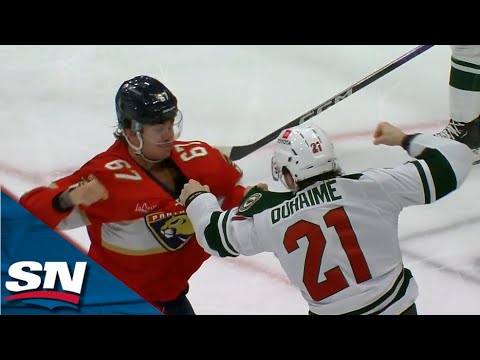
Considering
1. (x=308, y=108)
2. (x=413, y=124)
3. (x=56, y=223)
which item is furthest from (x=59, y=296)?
(x=413, y=124)

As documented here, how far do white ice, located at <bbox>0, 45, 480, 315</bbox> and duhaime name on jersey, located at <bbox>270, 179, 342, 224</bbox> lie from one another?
618mm

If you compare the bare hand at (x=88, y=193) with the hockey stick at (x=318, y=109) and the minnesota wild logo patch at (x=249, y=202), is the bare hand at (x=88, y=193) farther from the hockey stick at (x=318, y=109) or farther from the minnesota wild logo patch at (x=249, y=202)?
the hockey stick at (x=318, y=109)

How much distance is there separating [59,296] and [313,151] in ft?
3.02

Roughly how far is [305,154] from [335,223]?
0.58 feet

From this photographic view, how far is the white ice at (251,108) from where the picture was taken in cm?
286

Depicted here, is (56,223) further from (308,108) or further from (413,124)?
(413,124)

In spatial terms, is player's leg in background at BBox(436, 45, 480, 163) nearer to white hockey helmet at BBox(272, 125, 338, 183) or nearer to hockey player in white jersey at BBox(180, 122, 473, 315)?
hockey player in white jersey at BBox(180, 122, 473, 315)

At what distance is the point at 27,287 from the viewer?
8.63 ft

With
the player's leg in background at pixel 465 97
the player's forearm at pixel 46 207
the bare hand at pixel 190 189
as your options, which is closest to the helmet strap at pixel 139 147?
the bare hand at pixel 190 189

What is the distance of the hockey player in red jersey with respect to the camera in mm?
2299

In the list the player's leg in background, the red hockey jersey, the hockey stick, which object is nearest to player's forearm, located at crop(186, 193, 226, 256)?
the red hockey jersey

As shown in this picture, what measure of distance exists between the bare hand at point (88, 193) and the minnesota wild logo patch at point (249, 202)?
35 centimetres

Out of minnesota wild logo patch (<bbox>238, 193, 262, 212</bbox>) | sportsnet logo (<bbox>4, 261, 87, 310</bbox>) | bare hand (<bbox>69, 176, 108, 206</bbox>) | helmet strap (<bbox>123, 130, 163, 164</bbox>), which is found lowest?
sportsnet logo (<bbox>4, 261, 87, 310</bbox>)

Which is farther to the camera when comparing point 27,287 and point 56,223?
point 27,287
